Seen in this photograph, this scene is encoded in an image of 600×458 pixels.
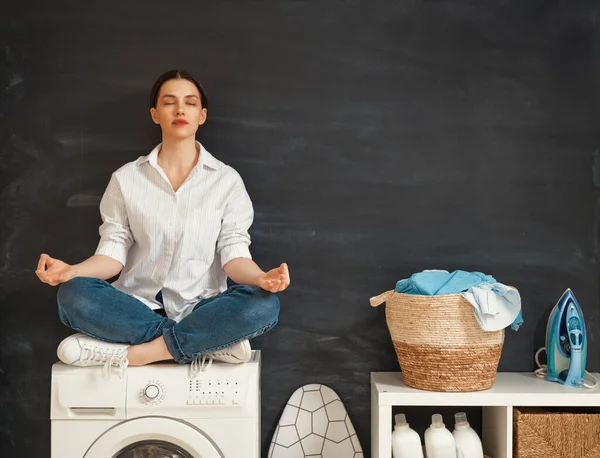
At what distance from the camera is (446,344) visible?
2.22m

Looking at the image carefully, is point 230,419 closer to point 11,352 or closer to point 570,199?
point 11,352

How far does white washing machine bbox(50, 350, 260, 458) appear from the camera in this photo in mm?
2057

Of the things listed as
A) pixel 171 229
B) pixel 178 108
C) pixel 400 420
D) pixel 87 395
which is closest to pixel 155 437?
pixel 87 395

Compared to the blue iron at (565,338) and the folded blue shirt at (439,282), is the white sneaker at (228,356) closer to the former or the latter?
the folded blue shirt at (439,282)

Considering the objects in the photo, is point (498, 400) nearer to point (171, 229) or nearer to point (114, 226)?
point (171, 229)

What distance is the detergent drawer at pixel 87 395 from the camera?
206 centimetres

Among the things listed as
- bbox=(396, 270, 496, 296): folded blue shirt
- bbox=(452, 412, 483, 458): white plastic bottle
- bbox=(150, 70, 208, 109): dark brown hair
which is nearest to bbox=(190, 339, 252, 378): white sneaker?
bbox=(396, 270, 496, 296): folded blue shirt

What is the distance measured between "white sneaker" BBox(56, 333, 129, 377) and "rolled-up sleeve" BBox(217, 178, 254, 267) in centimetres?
45

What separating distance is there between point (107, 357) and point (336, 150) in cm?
105

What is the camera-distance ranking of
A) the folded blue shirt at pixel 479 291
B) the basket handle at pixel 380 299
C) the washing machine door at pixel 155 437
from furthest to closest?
the basket handle at pixel 380 299
the folded blue shirt at pixel 479 291
the washing machine door at pixel 155 437

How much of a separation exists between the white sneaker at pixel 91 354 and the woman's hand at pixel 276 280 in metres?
0.44

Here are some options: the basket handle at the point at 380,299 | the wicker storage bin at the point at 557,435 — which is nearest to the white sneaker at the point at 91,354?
the basket handle at the point at 380,299

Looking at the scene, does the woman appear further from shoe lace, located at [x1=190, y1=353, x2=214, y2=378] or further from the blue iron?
the blue iron

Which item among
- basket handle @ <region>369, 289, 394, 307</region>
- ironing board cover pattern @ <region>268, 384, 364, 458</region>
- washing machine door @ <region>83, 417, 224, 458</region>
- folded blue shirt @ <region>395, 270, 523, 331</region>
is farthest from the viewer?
ironing board cover pattern @ <region>268, 384, 364, 458</region>
